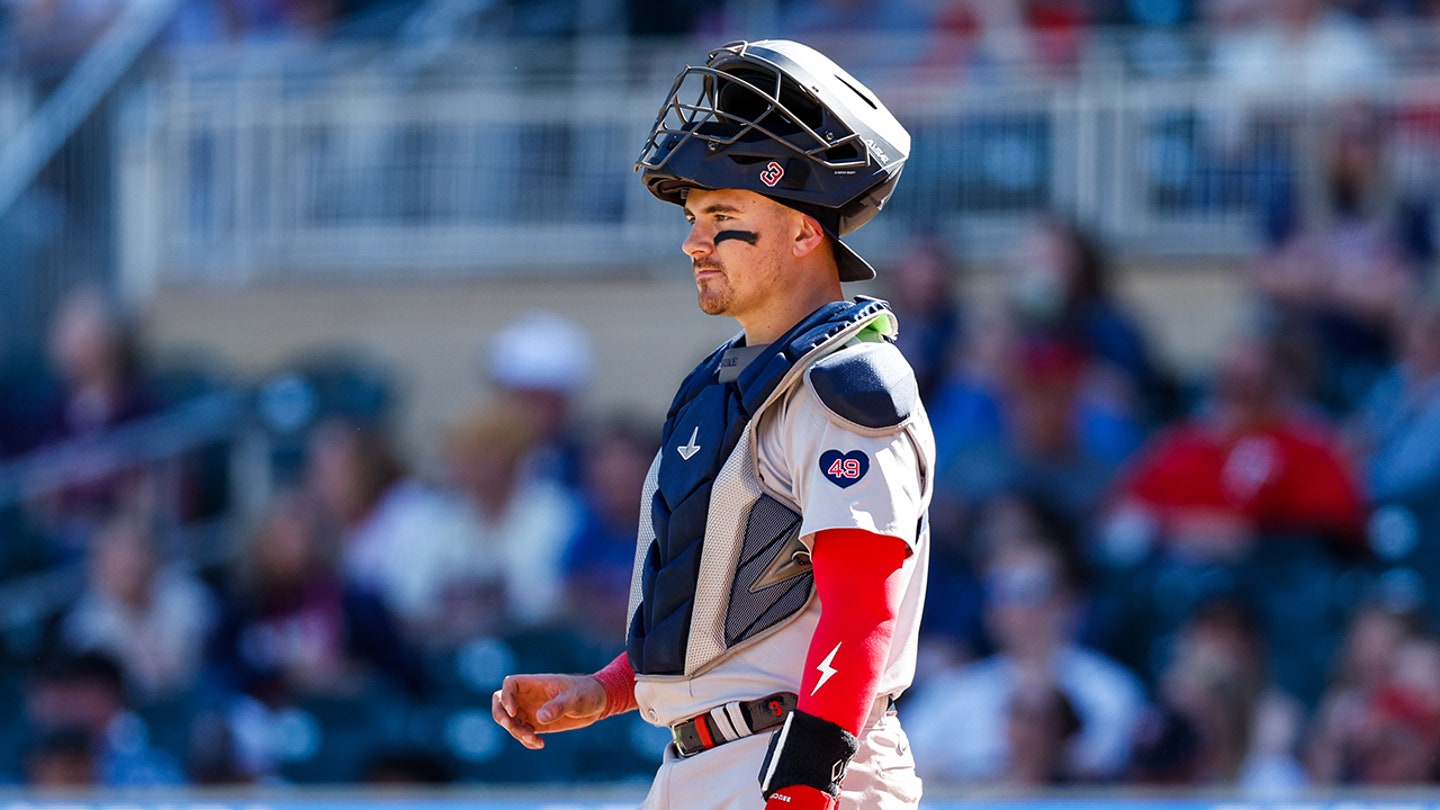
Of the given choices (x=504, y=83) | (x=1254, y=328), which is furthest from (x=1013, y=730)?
(x=504, y=83)

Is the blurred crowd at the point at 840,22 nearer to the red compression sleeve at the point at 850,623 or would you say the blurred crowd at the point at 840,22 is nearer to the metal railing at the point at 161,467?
the metal railing at the point at 161,467

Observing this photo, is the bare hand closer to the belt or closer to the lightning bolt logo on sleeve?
the belt

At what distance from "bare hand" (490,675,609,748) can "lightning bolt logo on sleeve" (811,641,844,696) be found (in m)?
0.51

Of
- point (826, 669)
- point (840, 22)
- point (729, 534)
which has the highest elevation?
point (840, 22)

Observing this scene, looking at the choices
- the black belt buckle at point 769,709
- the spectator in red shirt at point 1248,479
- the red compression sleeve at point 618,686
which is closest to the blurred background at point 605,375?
the spectator in red shirt at point 1248,479

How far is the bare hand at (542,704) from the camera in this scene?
2.77 meters

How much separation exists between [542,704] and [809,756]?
1.85 ft

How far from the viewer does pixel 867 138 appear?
264 centimetres

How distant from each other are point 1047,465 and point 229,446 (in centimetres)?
387

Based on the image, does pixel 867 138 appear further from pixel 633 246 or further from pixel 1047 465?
pixel 633 246

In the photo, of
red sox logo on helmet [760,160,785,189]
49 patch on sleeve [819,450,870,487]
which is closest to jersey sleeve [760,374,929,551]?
49 patch on sleeve [819,450,870,487]

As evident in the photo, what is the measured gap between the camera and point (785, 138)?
2611mm

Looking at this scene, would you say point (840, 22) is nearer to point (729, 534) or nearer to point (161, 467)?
point (161, 467)

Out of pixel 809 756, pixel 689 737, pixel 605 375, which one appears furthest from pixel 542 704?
pixel 605 375
